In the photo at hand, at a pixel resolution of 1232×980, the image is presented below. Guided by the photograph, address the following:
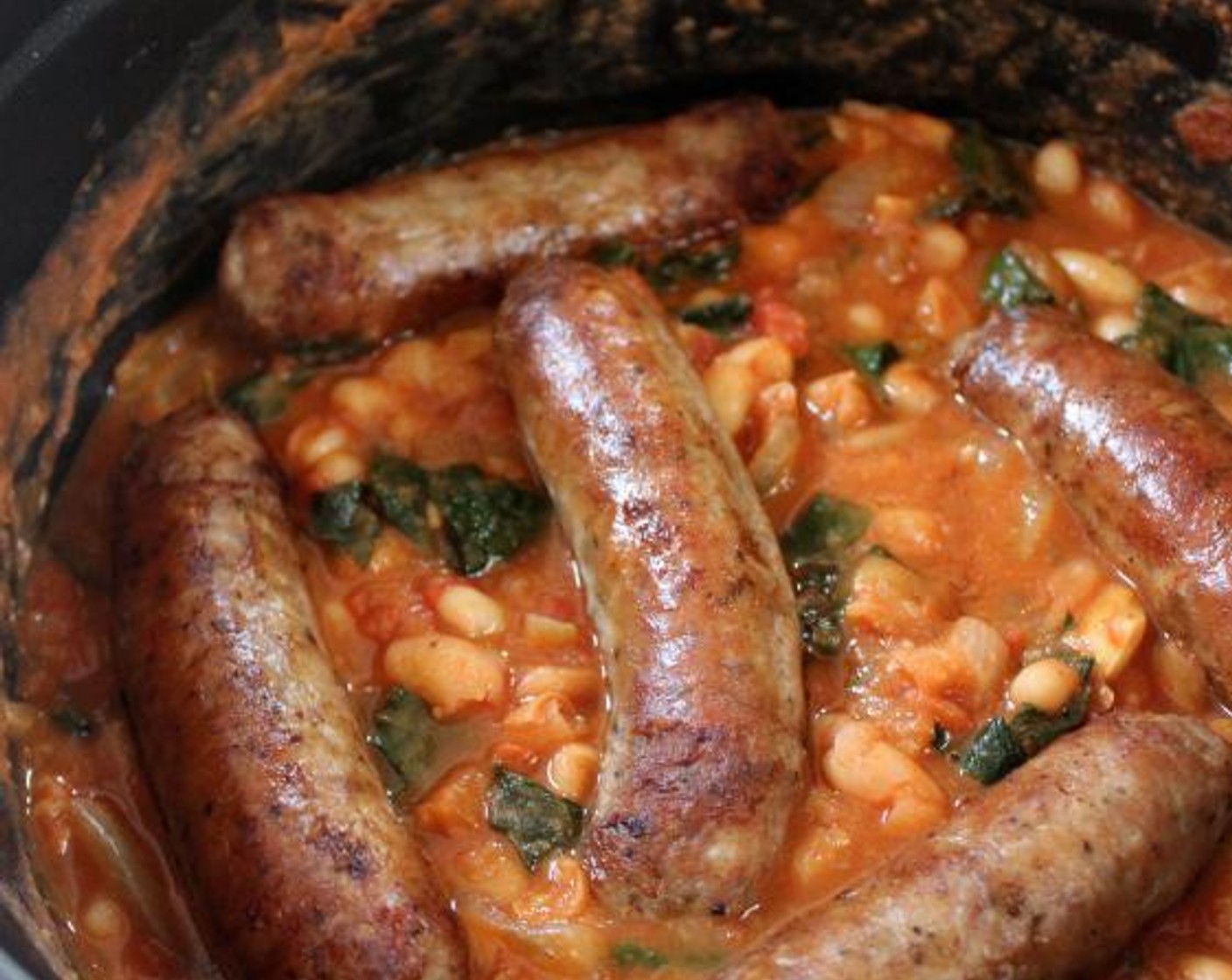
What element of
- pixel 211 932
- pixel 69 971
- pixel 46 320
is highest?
pixel 46 320

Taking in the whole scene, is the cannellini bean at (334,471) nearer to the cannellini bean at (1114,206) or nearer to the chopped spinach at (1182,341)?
the chopped spinach at (1182,341)

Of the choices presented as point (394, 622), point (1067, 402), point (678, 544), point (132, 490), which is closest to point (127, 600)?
point (132, 490)

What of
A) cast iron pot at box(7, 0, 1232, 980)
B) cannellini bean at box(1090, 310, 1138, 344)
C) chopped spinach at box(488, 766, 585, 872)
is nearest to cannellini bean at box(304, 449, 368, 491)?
cast iron pot at box(7, 0, 1232, 980)

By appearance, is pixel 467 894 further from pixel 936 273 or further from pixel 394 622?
pixel 936 273

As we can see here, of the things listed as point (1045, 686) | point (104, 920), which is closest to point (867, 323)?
point (1045, 686)

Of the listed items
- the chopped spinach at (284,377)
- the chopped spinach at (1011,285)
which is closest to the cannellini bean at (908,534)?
the chopped spinach at (1011,285)

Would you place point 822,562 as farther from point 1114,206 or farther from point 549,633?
point 1114,206
